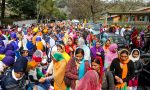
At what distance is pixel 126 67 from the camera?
8.34m

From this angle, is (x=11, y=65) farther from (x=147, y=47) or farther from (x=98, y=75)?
(x=147, y=47)

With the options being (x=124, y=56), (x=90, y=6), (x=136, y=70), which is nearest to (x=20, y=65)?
(x=124, y=56)

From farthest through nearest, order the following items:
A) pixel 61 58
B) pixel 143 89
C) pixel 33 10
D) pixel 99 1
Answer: pixel 33 10 < pixel 99 1 < pixel 143 89 < pixel 61 58

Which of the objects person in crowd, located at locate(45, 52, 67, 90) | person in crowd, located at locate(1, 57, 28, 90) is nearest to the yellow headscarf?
person in crowd, located at locate(45, 52, 67, 90)

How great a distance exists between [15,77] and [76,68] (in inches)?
53.5

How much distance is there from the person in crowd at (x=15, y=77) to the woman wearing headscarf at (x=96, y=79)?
1094 millimetres

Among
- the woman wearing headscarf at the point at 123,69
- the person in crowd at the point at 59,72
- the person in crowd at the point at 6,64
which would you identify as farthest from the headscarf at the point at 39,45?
the person in crowd at the point at 6,64

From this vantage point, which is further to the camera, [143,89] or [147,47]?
[147,47]

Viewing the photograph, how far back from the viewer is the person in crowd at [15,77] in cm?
688

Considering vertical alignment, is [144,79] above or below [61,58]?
below

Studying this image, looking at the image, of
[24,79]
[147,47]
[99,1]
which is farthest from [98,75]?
[99,1]

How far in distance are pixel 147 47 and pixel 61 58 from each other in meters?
14.7

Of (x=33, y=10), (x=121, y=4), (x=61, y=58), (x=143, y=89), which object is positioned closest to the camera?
(x=61, y=58)

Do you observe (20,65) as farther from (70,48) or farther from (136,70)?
(70,48)
